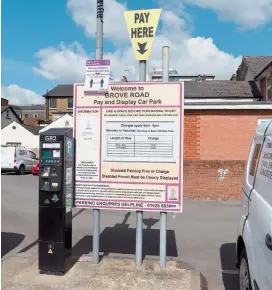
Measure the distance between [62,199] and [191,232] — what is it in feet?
12.0

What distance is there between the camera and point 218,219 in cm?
848

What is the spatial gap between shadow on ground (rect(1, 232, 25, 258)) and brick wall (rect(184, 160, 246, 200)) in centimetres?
578

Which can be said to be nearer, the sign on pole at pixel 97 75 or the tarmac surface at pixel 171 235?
the sign on pole at pixel 97 75

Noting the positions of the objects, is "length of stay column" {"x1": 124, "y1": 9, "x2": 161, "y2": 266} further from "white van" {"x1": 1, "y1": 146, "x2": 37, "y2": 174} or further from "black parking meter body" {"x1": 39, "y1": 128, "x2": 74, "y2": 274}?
"white van" {"x1": 1, "y1": 146, "x2": 37, "y2": 174}

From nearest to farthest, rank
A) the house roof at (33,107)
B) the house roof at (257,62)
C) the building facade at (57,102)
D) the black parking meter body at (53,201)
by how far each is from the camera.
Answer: the black parking meter body at (53,201) < the house roof at (257,62) < the building facade at (57,102) < the house roof at (33,107)

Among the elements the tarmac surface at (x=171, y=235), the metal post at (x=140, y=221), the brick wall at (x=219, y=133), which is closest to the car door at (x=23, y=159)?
the tarmac surface at (x=171, y=235)

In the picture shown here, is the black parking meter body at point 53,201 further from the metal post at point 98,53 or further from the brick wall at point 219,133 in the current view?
the brick wall at point 219,133

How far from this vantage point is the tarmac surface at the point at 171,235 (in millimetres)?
5477

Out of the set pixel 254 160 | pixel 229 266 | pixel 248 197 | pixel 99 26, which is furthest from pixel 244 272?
pixel 99 26

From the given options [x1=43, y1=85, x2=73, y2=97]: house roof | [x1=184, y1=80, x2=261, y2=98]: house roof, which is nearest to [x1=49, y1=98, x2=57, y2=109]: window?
[x1=43, y1=85, x2=73, y2=97]: house roof

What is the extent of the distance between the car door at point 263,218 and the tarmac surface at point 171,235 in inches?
63.9

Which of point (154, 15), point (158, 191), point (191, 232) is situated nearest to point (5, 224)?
point (191, 232)

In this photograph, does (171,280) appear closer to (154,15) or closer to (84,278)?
(84,278)

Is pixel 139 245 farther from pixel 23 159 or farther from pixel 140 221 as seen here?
pixel 23 159
